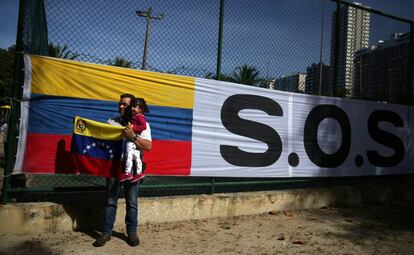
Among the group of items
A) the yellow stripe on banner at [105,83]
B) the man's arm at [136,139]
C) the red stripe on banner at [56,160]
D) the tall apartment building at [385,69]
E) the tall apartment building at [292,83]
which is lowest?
Result: the red stripe on banner at [56,160]

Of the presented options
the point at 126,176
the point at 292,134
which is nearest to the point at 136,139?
the point at 126,176

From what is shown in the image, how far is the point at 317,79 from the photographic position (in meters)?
7.34

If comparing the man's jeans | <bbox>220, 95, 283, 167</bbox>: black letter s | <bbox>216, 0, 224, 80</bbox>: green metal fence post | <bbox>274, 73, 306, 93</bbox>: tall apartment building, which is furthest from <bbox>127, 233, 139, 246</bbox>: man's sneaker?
<bbox>274, 73, 306, 93</bbox>: tall apartment building

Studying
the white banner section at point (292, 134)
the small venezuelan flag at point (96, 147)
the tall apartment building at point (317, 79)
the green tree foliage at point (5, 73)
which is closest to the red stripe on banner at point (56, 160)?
the small venezuelan flag at point (96, 147)

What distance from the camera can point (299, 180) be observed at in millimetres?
6895

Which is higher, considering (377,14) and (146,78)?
(377,14)

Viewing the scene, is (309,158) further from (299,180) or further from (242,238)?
(242,238)

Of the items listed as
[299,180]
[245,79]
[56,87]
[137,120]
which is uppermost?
[245,79]

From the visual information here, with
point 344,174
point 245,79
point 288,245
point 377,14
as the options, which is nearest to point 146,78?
point 245,79

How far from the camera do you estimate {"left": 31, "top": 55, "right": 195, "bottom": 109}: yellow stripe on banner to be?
4.67 meters

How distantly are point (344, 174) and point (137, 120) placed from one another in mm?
4427

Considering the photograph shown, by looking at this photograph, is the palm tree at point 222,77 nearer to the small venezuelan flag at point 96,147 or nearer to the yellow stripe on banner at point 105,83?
the yellow stripe on banner at point 105,83

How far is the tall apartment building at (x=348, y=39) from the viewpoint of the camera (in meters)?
7.43

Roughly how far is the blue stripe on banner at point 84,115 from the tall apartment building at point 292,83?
6.29ft
